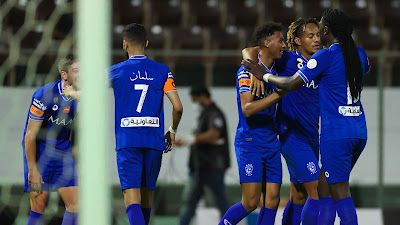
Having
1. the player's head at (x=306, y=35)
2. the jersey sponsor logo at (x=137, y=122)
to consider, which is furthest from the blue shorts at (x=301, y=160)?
the jersey sponsor logo at (x=137, y=122)

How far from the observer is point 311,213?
481 centimetres

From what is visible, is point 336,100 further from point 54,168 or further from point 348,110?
point 54,168

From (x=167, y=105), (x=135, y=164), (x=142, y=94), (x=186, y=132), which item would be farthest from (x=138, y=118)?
(x=167, y=105)

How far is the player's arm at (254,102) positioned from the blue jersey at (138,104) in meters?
0.53

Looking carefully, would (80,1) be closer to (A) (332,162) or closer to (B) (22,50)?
(A) (332,162)

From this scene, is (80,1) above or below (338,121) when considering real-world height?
above

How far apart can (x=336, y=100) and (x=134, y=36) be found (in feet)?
4.83

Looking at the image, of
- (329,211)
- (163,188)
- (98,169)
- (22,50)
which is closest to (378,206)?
(163,188)

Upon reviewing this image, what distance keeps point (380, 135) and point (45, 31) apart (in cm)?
445

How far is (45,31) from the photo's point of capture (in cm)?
873

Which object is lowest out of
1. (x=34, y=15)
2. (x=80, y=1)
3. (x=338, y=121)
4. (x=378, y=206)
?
(x=378, y=206)

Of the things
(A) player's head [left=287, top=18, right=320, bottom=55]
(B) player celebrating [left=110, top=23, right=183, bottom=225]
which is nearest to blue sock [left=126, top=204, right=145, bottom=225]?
(B) player celebrating [left=110, top=23, right=183, bottom=225]

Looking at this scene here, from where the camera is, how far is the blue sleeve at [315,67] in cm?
413

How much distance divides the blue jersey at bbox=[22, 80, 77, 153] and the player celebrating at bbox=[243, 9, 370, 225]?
1.83 m
